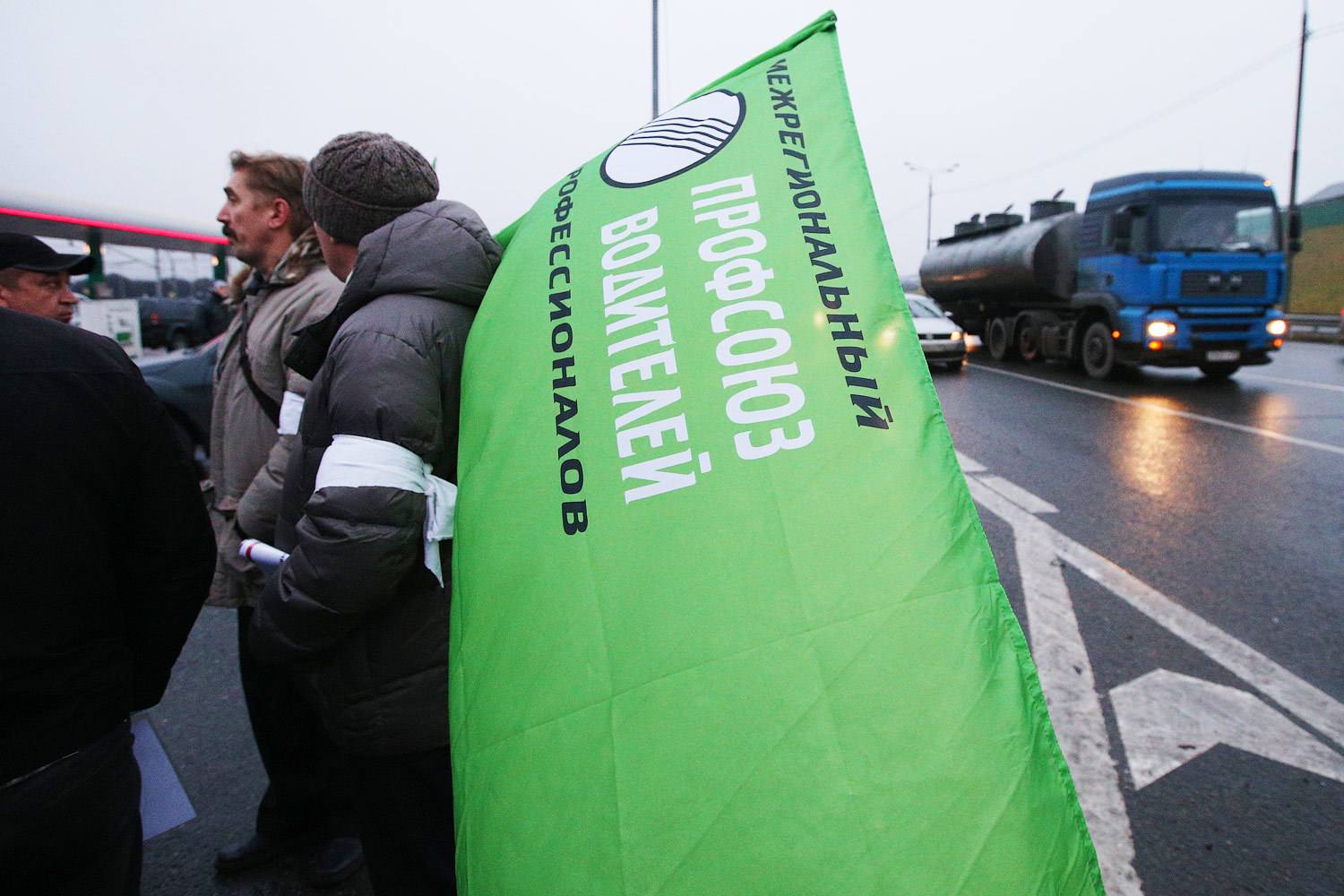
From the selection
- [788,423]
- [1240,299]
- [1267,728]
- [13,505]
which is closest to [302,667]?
[13,505]

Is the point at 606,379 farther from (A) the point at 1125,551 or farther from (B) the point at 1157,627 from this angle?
(A) the point at 1125,551

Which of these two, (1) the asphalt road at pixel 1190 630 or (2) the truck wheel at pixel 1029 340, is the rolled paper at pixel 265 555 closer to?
(1) the asphalt road at pixel 1190 630

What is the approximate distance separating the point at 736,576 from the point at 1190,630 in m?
3.63

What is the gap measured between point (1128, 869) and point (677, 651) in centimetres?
194

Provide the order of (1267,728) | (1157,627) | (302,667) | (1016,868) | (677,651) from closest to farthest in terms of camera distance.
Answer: (1016,868) → (677,651) → (302,667) → (1267,728) → (1157,627)

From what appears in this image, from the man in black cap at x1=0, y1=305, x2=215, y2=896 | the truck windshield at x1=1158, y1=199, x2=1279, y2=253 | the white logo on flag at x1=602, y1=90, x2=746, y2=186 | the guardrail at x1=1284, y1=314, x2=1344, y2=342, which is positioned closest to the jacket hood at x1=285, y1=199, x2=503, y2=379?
the white logo on flag at x1=602, y1=90, x2=746, y2=186

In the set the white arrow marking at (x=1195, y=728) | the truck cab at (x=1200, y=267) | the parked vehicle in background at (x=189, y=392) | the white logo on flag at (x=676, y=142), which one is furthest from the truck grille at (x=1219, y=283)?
the white logo on flag at (x=676, y=142)

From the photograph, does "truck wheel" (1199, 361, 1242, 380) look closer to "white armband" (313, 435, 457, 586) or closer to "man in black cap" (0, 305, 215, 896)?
"white armband" (313, 435, 457, 586)

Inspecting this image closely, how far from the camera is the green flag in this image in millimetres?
1064

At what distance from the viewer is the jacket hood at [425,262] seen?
5.09 ft

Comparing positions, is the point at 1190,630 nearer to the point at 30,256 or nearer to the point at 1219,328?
the point at 30,256

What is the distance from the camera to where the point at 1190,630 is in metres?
3.88

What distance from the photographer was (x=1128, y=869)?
2.32 meters

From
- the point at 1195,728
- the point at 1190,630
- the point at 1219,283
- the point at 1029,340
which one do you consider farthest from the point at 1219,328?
the point at 1195,728
